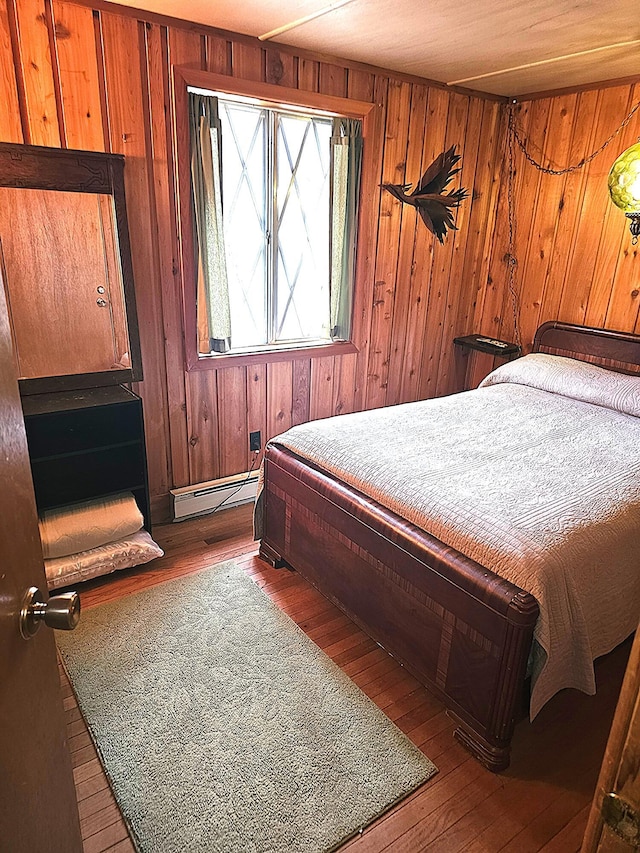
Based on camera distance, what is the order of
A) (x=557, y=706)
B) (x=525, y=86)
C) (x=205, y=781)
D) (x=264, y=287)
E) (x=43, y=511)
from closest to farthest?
(x=205, y=781), (x=557, y=706), (x=43, y=511), (x=264, y=287), (x=525, y=86)

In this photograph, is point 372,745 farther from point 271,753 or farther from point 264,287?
point 264,287

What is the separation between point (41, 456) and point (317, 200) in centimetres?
192

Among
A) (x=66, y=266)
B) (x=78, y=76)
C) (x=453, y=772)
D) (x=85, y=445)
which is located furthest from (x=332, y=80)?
(x=453, y=772)

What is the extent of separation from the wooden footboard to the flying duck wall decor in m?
1.85

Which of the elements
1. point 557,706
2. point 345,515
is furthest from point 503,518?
point 557,706

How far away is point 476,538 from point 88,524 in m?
1.60

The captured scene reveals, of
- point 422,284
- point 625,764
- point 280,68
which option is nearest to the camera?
point 625,764

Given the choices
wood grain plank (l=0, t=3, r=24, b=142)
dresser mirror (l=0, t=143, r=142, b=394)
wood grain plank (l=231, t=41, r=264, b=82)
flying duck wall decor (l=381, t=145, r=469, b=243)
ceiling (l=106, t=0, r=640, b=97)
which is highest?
ceiling (l=106, t=0, r=640, b=97)

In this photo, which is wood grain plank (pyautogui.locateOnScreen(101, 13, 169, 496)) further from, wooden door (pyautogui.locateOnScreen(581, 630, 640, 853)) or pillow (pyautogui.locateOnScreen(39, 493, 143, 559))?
wooden door (pyautogui.locateOnScreen(581, 630, 640, 853))

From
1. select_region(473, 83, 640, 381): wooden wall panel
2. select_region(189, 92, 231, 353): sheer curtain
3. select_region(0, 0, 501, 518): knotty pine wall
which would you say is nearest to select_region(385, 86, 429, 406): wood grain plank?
select_region(0, 0, 501, 518): knotty pine wall

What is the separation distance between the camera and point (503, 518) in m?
1.77

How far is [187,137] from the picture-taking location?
2.53 m

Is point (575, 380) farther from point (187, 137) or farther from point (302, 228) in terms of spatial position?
point (187, 137)

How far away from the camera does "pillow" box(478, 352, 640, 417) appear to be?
288 centimetres
